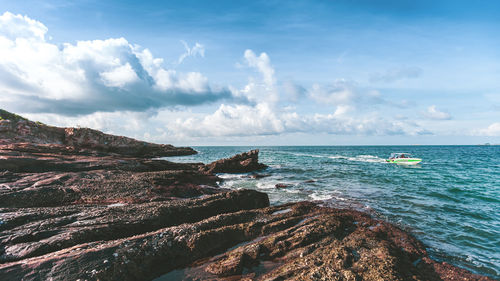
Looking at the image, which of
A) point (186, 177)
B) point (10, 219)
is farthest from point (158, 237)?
point (186, 177)

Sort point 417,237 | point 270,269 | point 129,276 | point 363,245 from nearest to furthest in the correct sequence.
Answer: point 129,276 → point 270,269 → point 363,245 → point 417,237

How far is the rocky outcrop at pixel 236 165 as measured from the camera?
127 ft

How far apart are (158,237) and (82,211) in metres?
4.33

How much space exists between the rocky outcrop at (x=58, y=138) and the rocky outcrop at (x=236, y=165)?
19477mm

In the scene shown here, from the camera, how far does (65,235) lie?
752cm

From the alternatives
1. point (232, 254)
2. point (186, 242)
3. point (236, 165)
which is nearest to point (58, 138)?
point (236, 165)

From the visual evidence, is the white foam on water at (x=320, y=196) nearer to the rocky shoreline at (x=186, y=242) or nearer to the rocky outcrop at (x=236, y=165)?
the rocky shoreline at (x=186, y=242)

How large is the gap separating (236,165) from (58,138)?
116 ft

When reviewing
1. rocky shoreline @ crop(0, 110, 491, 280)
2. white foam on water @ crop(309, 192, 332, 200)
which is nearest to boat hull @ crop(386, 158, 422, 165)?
white foam on water @ crop(309, 192, 332, 200)

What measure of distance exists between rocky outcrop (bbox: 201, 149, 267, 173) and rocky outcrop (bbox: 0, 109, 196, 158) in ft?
63.9

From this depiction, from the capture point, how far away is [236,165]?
40.9 metres

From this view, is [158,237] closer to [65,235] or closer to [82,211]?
[65,235]

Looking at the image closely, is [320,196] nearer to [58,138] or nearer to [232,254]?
[232,254]

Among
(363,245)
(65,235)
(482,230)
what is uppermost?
A: (65,235)
